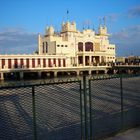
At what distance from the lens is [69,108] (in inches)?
220

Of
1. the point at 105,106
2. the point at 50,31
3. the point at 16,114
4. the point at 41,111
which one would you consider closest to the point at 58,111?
the point at 41,111

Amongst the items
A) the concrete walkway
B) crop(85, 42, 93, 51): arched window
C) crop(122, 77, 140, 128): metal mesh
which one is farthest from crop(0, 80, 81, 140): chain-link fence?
crop(85, 42, 93, 51): arched window

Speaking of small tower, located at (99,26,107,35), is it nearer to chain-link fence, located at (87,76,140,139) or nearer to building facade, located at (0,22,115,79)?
building facade, located at (0,22,115,79)

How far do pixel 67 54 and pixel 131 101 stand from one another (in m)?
71.8

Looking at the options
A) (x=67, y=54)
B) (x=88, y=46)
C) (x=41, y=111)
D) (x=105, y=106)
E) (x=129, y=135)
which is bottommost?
(x=129, y=135)

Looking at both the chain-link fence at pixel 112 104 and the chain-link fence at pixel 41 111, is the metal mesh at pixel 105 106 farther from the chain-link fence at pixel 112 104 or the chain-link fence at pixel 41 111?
the chain-link fence at pixel 41 111

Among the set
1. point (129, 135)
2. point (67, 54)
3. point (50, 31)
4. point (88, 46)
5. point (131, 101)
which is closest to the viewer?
point (129, 135)

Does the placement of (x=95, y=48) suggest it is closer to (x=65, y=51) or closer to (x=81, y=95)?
(x=65, y=51)

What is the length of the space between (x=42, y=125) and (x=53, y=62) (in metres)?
67.6

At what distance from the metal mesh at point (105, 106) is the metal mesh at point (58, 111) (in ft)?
1.49

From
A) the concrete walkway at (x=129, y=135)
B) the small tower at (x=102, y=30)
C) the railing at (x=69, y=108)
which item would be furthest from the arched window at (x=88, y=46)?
the concrete walkway at (x=129, y=135)

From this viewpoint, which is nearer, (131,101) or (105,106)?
(105,106)

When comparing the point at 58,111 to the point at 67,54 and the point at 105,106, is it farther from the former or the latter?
the point at 67,54

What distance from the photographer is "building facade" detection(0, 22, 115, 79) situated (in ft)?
220
